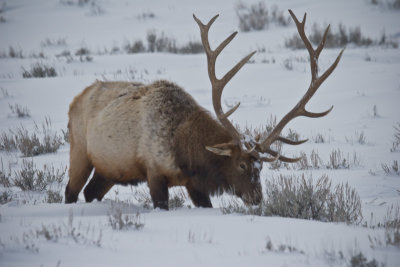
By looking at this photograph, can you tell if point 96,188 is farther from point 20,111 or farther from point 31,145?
point 20,111

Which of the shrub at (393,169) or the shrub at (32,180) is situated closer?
the shrub at (32,180)

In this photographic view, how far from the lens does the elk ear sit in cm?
512

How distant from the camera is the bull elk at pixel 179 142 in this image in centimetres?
525

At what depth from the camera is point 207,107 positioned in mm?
11039

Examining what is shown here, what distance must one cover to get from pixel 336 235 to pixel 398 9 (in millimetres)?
20186

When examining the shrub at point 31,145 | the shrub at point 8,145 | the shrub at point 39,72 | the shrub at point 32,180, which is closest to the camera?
the shrub at point 32,180

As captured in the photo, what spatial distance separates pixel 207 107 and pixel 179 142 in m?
5.77

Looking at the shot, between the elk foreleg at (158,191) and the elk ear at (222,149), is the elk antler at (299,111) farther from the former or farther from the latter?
the elk foreleg at (158,191)

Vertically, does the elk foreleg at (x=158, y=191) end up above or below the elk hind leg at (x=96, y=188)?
above

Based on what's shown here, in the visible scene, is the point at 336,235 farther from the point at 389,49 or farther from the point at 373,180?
the point at 389,49

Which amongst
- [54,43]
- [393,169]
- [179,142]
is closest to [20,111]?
[179,142]

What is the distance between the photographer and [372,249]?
11.4ft

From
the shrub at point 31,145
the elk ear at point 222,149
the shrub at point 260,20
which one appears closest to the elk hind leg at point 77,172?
the elk ear at point 222,149

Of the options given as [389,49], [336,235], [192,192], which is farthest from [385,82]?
[336,235]
